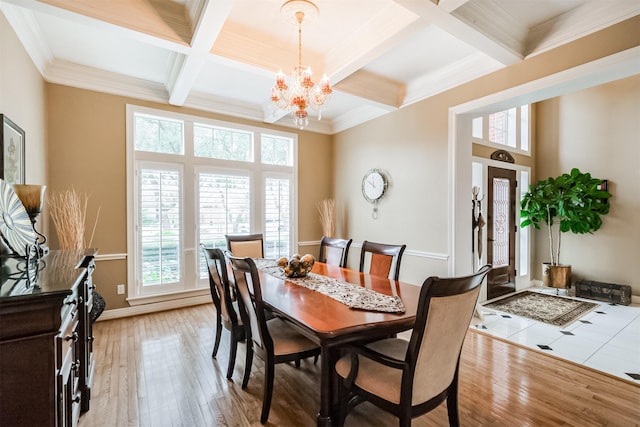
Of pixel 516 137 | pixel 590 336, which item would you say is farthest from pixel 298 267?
pixel 516 137

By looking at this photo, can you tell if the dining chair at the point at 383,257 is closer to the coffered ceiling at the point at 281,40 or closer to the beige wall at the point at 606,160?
the coffered ceiling at the point at 281,40

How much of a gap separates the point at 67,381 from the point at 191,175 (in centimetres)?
314

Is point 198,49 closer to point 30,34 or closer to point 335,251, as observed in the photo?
point 30,34

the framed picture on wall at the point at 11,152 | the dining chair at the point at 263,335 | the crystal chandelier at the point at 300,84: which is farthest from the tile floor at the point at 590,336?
the framed picture on wall at the point at 11,152

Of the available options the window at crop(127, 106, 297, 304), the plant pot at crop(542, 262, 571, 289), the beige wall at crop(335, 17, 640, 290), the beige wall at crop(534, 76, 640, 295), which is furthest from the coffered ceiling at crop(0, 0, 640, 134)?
the plant pot at crop(542, 262, 571, 289)

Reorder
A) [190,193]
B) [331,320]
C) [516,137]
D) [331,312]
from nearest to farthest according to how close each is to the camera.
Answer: [331,320], [331,312], [190,193], [516,137]

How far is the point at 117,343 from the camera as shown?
3.01m

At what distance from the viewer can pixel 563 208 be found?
16.1ft

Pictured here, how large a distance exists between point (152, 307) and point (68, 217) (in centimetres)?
149

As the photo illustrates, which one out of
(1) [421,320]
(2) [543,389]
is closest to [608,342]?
(2) [543,389]

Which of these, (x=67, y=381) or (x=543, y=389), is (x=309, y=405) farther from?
(x=543, y=389)

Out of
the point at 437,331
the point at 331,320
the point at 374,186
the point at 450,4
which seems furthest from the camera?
the point at 374,186

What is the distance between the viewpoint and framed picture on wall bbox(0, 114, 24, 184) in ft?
6.85

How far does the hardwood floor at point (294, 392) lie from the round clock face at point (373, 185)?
2.28 metres
